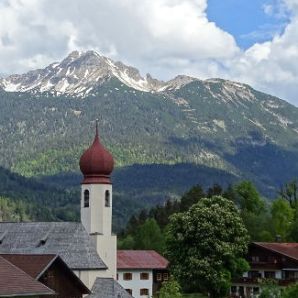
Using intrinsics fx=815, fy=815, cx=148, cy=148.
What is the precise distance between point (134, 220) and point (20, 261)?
111419 mm

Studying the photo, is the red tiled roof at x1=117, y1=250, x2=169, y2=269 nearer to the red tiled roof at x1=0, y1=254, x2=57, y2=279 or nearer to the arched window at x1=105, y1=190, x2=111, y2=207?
the arched window at x1=105, y1=190, x2=111, y2=207

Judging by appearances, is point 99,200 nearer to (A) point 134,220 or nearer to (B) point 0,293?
(B) point 0,293

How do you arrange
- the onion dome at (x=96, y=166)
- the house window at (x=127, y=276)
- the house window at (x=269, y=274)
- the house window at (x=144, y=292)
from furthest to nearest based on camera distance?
1. the house window at (x=144, y=292)
2. the house window at (x=127, y=276)
3. the house window at (x=269, y=274)
4. the onion dome at (x=96, y=166)

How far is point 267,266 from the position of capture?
104125mm

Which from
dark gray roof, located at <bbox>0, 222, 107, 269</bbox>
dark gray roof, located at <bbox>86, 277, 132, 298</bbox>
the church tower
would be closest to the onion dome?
the church tower

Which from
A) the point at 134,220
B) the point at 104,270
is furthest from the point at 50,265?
the point at 134,220

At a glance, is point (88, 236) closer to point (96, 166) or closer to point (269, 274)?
point (96, 166)

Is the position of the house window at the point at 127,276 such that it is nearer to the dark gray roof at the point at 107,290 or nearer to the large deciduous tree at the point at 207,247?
the large deciduous tree at the point at 207,247

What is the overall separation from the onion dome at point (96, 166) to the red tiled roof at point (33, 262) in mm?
27228

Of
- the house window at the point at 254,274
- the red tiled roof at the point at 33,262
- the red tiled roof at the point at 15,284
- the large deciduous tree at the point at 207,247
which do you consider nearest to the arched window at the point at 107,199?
the large deciduous tree at the point at 207,247

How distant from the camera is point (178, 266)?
90.0 metres

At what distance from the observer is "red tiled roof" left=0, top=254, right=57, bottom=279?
191 ft

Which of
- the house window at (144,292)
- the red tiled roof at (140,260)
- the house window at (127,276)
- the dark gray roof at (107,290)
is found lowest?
the house window at (144,292)

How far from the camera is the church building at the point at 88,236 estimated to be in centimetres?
7819
